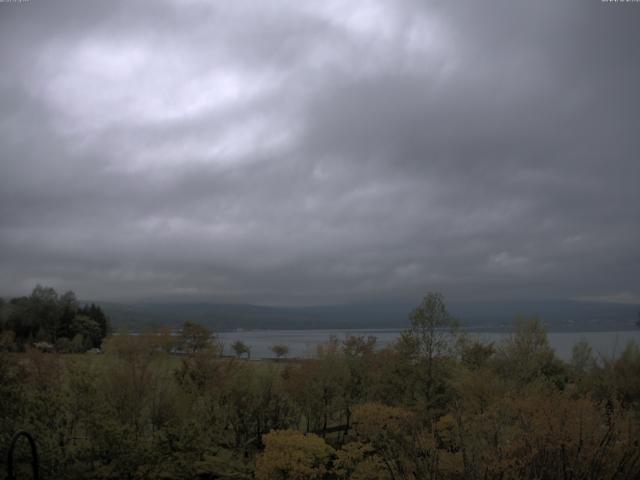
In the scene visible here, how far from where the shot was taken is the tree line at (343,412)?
55.9 ft

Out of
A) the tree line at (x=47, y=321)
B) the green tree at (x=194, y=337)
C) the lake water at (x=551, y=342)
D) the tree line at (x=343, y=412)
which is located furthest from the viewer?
the tree line at (x=47, y=321)

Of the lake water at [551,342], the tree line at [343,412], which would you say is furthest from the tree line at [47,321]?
the tree line at [343,412]

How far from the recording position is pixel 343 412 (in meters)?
46.3

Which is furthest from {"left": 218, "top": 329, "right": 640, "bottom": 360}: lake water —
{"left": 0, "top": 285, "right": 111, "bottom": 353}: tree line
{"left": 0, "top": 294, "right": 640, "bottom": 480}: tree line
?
{"left": 0, "top": 285, "right": 111, "bottom": 353}: tree line

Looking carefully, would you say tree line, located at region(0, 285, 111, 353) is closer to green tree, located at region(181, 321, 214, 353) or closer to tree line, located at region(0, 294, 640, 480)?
green tree, located at region(181, 321, 214, 353)

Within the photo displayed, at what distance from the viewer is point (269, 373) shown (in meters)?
38.2

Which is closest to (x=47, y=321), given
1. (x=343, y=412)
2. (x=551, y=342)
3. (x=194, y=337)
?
(x=194, y=337)

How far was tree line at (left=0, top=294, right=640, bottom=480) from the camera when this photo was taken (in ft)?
55.9

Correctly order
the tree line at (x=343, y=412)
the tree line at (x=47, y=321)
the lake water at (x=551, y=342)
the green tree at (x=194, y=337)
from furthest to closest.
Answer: the tree line at (x=47, y=321) → the green tree at (x=194, y=337) → the lake water at (x=551, y=342) → the tree line at (x=343, y=412)

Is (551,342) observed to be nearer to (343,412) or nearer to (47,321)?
(343,412)

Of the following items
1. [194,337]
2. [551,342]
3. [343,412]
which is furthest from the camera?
Result: [551,342]

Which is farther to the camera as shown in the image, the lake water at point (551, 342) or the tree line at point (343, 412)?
the lake water at point (551, 342)

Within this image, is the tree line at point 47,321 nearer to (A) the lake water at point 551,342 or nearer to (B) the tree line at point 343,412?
(A) the lake water at point 551,342

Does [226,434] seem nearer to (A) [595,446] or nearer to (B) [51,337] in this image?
(A) [595,446]
